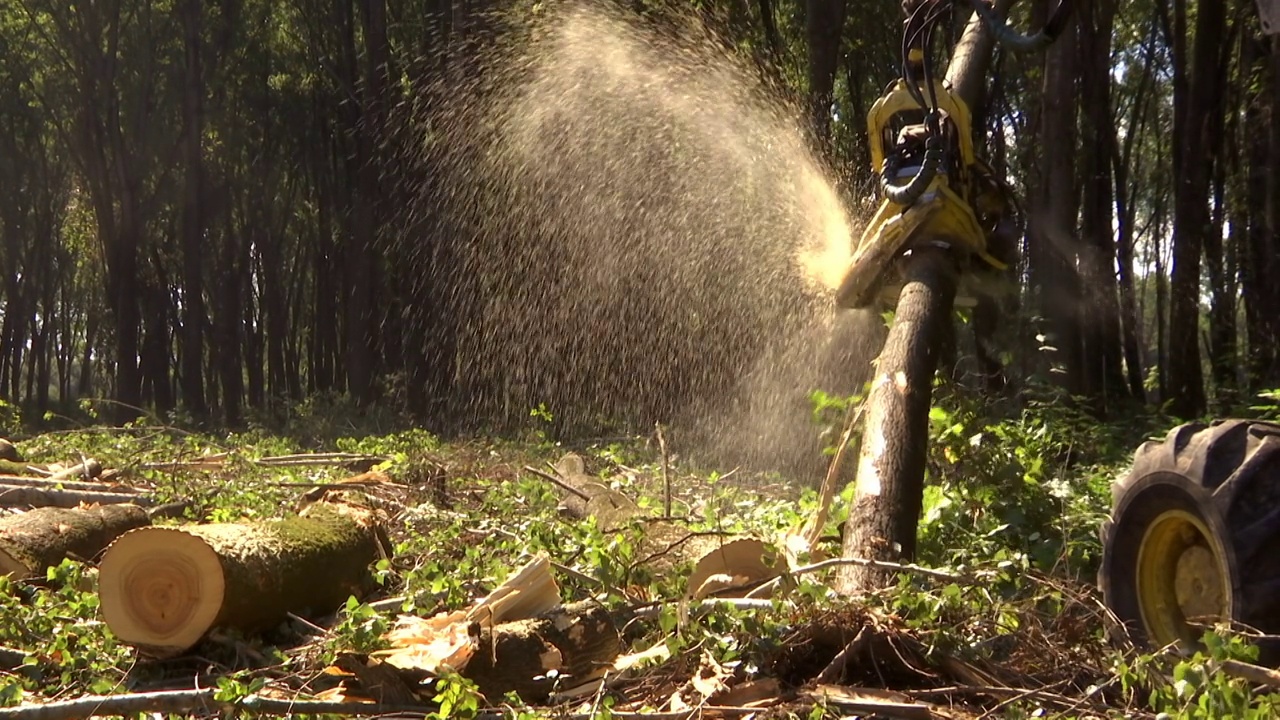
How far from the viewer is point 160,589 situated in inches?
237

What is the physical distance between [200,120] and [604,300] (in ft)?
67.0

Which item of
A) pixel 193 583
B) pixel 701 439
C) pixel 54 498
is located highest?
pixel 701 439

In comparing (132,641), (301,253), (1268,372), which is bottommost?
(132,641)

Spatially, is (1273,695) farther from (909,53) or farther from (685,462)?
(685,462)

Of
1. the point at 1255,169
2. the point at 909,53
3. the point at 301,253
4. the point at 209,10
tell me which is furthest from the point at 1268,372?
the point at 301,253

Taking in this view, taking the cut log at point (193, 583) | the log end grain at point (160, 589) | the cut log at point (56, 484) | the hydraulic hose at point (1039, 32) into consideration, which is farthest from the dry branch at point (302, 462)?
the hydraulic hose at point (1039, 32)

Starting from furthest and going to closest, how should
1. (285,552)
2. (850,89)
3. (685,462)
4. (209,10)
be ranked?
(209,10)
(850,89)
(685,462)
(285,552)

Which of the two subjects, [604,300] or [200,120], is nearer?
Result: [604,300]

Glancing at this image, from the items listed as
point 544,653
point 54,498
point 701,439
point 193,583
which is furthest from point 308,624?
point 701,439

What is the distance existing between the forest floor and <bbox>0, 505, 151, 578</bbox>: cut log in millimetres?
170

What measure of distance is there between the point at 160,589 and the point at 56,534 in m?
2.14

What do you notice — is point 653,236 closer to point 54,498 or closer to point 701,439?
point 701,439

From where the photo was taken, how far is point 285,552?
644 centimetres

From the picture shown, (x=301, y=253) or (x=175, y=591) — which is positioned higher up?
(x=301, y=253)
